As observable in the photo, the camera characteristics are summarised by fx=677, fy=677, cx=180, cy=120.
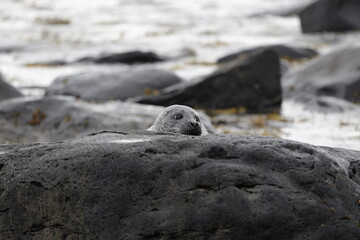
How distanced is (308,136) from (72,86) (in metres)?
6.59

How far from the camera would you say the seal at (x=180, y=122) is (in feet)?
22.0

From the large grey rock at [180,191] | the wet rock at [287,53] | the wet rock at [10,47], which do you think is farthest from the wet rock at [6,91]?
the wet rock at [10,47]

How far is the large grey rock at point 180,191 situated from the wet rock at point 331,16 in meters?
25.5

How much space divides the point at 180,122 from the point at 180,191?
1763 mm

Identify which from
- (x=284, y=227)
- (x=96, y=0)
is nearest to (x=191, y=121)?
(x=284, y=227)

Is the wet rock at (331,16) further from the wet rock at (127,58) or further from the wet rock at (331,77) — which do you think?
the wet rock at (331,77)

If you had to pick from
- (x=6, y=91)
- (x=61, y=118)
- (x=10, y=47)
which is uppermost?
(x=61, y=118)

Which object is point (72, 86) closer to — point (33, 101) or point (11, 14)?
point (33, 101)

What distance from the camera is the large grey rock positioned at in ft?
16.4

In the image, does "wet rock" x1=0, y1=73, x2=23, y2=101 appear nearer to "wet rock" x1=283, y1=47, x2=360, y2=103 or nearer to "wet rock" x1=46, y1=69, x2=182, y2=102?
"wet rock" x1=46, y1=69, x2=182, y2=102

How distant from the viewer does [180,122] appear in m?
6.75

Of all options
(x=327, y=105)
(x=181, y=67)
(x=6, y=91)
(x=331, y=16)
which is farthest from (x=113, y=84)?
(x=331, y=16)

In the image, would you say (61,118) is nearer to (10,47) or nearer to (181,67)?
(181,67)

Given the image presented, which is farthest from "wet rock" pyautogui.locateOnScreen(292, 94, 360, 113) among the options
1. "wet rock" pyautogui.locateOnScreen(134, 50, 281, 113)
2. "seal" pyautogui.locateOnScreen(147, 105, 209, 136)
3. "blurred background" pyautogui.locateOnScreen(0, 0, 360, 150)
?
"seal" pyautogui.locateOnScreen(147, 105, 209, 136)
